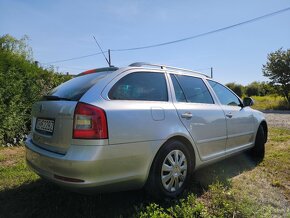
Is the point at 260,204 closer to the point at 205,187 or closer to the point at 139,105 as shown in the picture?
the point at 205,187

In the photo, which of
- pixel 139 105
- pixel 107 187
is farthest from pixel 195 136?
pixel 107 187

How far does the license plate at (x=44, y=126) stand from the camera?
10.3 feet

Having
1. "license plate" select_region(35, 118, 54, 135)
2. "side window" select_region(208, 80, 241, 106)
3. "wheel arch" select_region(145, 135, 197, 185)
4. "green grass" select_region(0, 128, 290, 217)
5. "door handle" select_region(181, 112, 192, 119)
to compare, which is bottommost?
"green grass" select_region(0, 128, 290, 217)

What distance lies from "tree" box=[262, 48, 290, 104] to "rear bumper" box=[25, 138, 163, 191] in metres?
26.4

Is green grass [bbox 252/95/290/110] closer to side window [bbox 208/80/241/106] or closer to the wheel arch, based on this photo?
side window [bbox 208/80/241/106]

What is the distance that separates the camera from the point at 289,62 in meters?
26.1

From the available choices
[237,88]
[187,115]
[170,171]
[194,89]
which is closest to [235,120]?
[194,89]

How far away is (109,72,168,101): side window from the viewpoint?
318 cm

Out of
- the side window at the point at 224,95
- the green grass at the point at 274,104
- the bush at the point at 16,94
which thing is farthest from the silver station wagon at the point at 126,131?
the green grass at the point at 274,104

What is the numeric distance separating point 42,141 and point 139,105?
116cm

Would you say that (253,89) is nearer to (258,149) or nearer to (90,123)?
(258,149)

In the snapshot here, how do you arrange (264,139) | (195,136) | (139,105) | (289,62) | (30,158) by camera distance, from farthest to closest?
1. (289,62)
2. (264,139)
3. (195,136)
4. (30,158)
5. (139,105)

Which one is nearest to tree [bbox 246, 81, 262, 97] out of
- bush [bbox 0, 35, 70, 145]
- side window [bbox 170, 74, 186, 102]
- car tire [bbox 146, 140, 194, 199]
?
bush [bbox 0, 35, 70, 145]

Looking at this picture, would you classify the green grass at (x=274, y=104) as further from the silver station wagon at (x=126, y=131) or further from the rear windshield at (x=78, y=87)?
the rear windshield at (x=78, y=87)
